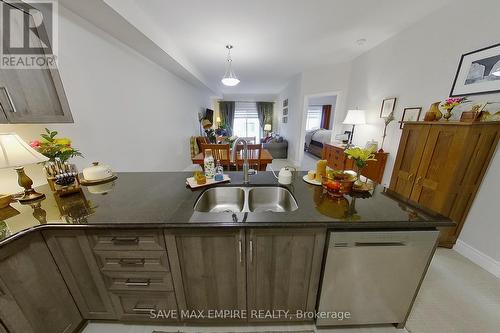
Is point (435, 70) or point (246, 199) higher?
point (435, 70)

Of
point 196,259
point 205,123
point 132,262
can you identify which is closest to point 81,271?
point 132,262

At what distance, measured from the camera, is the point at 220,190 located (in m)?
1.32

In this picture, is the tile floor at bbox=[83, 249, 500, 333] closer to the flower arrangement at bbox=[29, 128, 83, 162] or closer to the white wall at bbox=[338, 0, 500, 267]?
the white wall at bbox=[338, 0, 500, 267]

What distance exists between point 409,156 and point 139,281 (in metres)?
2.79

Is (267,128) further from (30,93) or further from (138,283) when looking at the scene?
(138,283)

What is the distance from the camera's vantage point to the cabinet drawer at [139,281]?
984mm

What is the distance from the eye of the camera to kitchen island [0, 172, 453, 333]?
847mm

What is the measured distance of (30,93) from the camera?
3.74ft

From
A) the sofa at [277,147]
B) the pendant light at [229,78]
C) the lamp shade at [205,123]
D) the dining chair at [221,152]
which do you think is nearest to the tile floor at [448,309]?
the dining chair at [221,152]

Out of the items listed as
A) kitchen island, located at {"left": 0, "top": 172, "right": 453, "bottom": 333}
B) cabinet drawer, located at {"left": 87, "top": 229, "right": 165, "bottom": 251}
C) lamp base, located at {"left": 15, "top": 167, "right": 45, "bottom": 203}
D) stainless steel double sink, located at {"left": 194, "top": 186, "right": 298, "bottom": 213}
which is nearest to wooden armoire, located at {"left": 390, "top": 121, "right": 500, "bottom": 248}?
kitchen island, located at {"left": 0, "top": 172, "right": 453, "bottom": 333}

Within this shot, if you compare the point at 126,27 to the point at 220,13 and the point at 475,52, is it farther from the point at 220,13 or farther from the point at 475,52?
the point at 475,52

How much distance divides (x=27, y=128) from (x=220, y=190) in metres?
1.57

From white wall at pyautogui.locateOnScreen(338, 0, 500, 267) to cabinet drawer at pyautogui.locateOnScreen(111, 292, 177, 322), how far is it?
109 inches

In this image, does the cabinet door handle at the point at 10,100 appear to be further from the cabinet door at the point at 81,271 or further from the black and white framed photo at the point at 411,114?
the black and white framed photo at the point at 411,114
